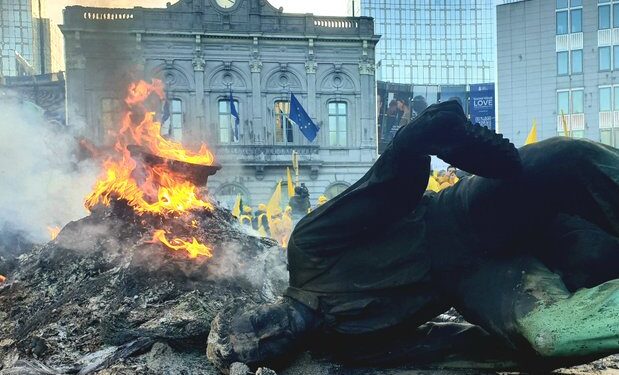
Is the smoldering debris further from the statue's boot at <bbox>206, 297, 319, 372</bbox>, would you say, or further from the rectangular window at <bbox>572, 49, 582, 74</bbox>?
the rectangular window at <bbox>572, 49, 582, 74</bbox>

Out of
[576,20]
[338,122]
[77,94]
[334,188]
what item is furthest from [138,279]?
[576,20]

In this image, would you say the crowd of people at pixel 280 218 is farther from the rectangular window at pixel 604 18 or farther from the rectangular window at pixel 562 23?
the rectangular window at pixel 604 18

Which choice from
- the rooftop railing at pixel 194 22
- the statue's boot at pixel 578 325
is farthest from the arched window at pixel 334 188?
the statue's boot at pixel 578 325

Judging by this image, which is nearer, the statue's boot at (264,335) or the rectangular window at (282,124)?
the statue's boot at (264,335)

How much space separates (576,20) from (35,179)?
1083 inches

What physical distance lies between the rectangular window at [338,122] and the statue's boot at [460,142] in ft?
82.9

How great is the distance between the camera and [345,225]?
8.38ft

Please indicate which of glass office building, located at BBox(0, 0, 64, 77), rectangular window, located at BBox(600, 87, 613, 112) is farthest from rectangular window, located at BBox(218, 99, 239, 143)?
glass office building, located at BBox(0, 0, 64, 77)

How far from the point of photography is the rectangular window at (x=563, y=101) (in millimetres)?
27562

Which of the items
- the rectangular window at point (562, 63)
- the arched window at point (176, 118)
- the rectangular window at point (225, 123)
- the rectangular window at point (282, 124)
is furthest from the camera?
the rectangular window at point (562, 63)

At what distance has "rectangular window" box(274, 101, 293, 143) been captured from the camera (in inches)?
1061

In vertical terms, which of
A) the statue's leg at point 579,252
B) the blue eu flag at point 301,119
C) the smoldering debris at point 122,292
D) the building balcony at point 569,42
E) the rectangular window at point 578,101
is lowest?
the smoldering debris at point 122,292

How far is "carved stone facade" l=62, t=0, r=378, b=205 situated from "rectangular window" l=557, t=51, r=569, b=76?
978 centimetres

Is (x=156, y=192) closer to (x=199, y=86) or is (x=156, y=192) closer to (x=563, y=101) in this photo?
(x=199, y=86)
